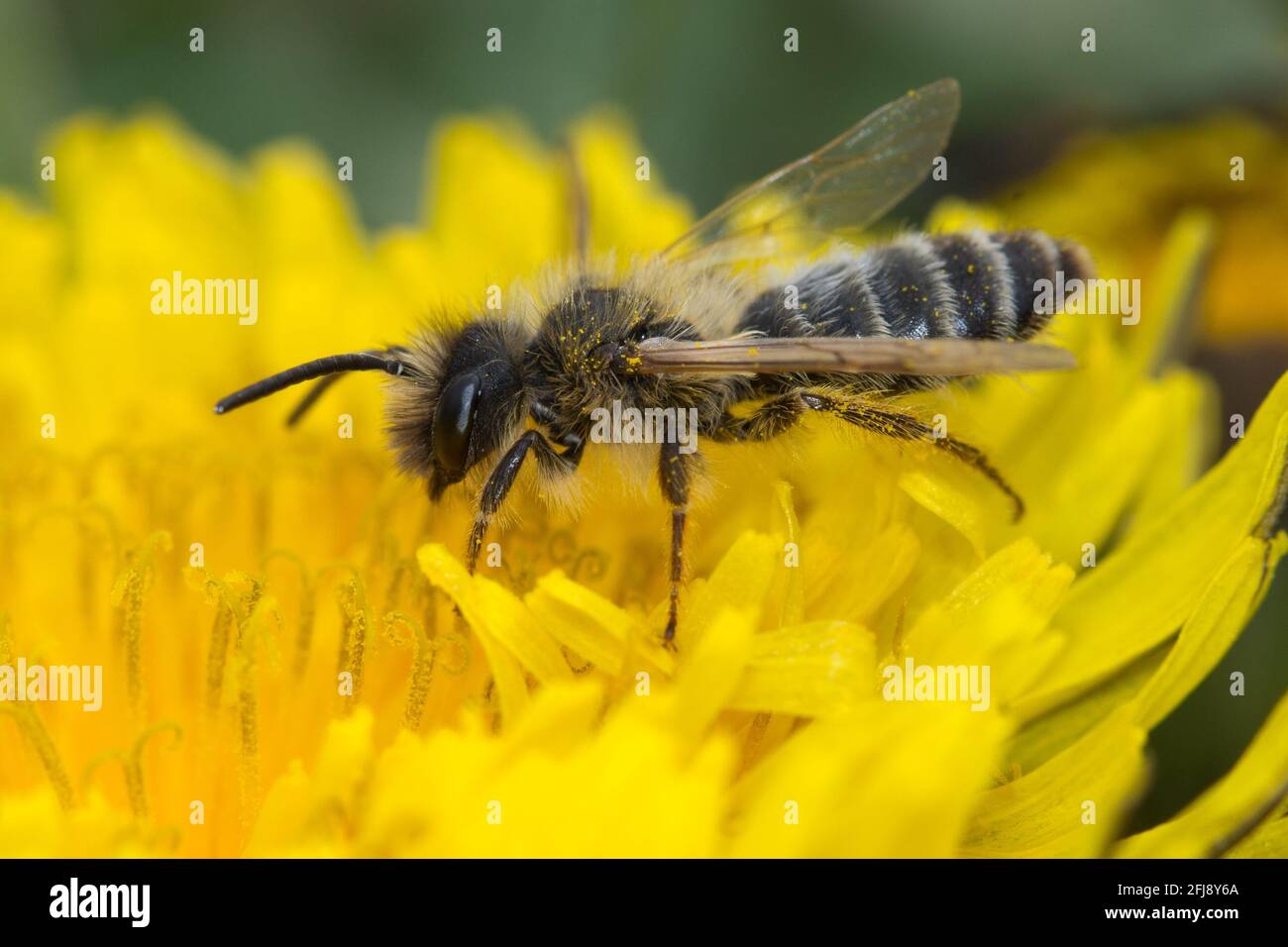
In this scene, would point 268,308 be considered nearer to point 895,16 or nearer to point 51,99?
point 51,99

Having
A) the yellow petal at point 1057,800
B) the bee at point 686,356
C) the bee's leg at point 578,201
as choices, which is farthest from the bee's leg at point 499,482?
the yellow petal at point 1057,800

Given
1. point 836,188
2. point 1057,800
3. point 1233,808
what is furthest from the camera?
point 836,188

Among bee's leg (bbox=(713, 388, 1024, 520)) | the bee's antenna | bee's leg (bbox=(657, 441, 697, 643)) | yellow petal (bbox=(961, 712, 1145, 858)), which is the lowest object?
yellow petal (bbox=(961, 712, 1145, 858))

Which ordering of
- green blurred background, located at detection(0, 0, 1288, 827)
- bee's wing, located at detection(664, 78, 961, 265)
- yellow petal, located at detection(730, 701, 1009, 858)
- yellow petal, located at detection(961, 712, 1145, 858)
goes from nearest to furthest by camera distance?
yellow petal, located at detection(730, 701, 1009, 858)
yellow petal, located at detection(961, 712, 1145, 858)
bee's wing, located at detection(664, 78, 961, 265)
green blurred background, located at detection(0, 0, 1288, 827)

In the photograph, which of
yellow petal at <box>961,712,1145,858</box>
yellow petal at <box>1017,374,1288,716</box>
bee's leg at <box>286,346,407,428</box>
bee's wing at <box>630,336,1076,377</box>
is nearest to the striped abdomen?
bee's wing at <box>630,336,1076,377</box>

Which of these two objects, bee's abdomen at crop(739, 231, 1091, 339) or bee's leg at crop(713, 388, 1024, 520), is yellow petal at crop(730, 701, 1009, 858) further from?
bee's abdomen at crop(739, 231, 1091, 339)

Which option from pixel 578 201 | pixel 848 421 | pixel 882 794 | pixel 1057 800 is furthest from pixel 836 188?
pixel 882 794

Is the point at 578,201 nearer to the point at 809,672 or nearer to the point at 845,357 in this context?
the point at 845,357
